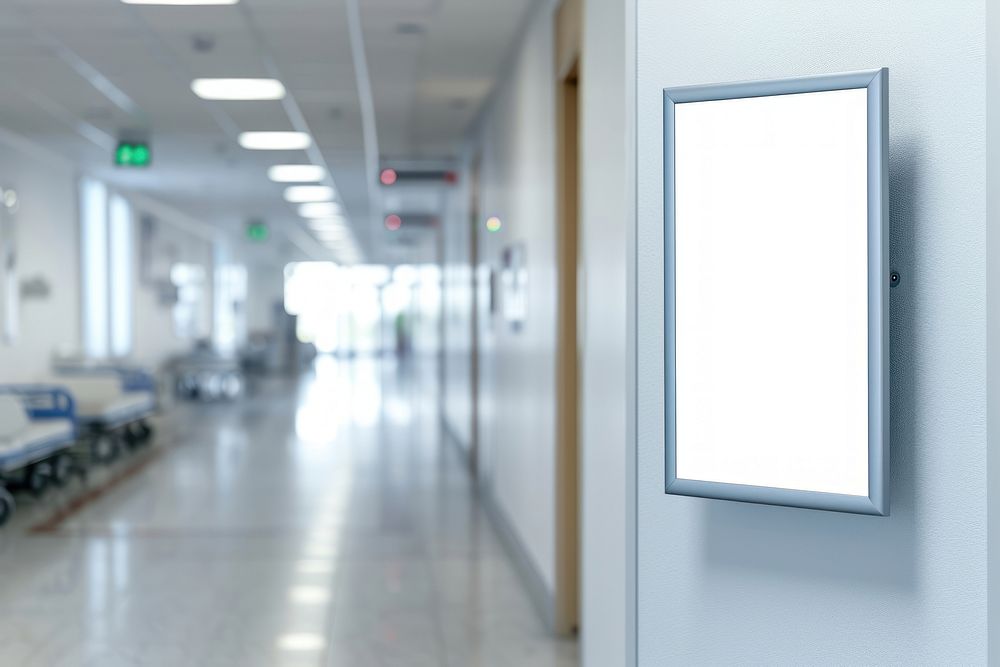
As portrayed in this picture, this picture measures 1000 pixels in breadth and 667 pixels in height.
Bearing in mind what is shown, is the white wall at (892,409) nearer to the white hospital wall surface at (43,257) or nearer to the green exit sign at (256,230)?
the white hospital wall surface at (43,257)

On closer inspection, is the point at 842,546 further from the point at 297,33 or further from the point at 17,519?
the point at 17,519

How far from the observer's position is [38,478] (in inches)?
319

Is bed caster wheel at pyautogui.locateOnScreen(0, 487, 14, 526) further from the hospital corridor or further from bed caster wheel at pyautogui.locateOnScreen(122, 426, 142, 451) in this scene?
bed caster wheel at pyautogui.locateOnScreen(122, 426, 142, 451)

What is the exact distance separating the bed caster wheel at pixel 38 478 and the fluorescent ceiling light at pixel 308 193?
6.78 m

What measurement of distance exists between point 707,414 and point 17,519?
21.7 feet

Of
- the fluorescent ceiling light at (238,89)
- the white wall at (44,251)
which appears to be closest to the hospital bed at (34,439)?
the white wall at (44,251)

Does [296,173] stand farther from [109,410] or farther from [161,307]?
[161,307]

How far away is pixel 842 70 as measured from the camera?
2346 millimetres

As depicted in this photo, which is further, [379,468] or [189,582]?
[379,468]

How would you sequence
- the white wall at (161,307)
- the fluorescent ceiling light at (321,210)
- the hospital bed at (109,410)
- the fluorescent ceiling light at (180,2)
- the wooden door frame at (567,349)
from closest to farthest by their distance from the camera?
the wooden door frame at (567,349) → the fluorescent ceiling light at (180,2) → the hospital bed at (109,410) → the white wall at (161,307) → the fluorescent ceiling light at (321,210)

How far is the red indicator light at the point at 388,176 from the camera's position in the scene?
1059 centimetres

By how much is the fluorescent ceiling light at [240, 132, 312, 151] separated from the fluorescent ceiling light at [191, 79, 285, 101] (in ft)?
5.58

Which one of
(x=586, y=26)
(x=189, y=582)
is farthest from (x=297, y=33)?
(x=189, y=582)

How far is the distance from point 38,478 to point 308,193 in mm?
7730
